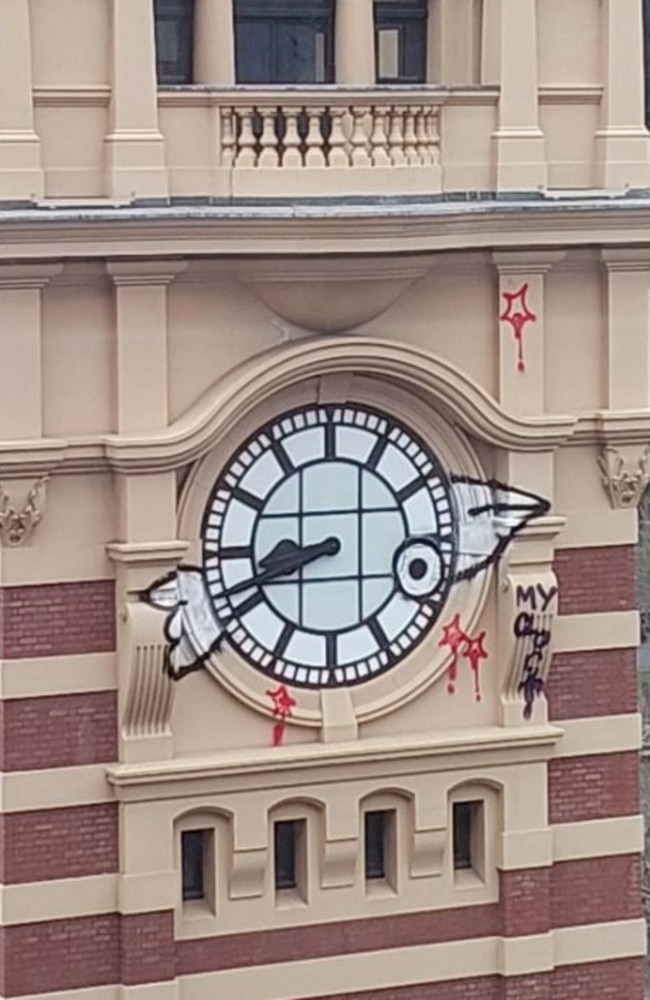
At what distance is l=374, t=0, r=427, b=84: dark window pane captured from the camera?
44.7 feet

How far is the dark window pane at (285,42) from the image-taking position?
13.4m

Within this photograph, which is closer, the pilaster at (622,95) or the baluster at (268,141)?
the baluster at (268,141)

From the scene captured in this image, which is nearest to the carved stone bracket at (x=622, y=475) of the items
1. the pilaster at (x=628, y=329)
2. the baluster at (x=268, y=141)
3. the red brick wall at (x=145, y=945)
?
the pilaster at (x=628, y=329)

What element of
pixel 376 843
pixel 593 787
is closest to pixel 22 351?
pixel 376 843

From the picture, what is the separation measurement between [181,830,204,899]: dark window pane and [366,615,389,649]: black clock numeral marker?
44.2 inches

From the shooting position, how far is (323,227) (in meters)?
12.9

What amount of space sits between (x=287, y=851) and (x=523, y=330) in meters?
2.51

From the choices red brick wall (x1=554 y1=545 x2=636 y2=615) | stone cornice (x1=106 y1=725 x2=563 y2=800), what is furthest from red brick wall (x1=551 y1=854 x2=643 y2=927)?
red brick wall (x1=554 y1=545 x2=636 y2=615)

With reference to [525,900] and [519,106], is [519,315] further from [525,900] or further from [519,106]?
[525,900]

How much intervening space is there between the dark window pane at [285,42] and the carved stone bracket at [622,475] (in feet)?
6.91

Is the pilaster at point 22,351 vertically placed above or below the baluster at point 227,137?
below

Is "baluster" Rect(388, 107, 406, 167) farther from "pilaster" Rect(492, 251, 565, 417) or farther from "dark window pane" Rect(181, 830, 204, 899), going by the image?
"dark window pane" Rect(181, 830, 204, 899)

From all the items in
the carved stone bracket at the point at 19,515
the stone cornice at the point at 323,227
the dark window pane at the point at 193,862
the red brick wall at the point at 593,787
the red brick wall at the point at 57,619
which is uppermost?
the stone cornice at the point at 323,227

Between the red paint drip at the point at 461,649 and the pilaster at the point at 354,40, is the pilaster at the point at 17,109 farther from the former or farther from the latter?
the red paint drip at the point at 461,649
